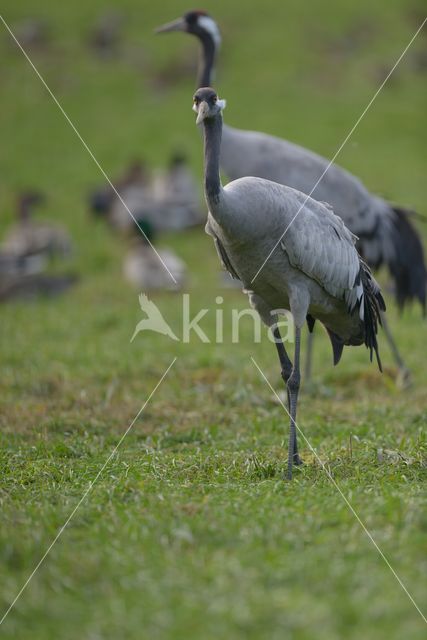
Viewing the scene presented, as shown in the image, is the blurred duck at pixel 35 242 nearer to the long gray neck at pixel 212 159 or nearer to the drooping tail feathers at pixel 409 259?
the drooping tail feathers at pixel 409 259

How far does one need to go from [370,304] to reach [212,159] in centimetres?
155

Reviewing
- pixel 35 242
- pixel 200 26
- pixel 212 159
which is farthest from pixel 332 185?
pixel 35 242

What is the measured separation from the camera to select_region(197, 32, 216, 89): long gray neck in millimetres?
7547

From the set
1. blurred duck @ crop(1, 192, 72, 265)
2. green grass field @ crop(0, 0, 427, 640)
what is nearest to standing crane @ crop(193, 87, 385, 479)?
green grass field @ crop(0, 0, 427, 640)

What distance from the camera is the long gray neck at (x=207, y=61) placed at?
7547 millimetres

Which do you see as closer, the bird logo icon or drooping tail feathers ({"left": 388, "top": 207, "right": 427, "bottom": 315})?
drooping tail feathers ({"left": 388, "top": 207, "right": 427, "bottom": 315})

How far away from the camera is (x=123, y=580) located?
10.6 feet

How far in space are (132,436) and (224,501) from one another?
1.67 metres

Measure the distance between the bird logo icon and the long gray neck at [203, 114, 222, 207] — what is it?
3901mm

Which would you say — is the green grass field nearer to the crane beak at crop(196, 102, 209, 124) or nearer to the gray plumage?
the gray plumage

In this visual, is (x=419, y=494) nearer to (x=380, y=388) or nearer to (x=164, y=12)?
(x=380, y=388)

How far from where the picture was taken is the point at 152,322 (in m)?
9.19

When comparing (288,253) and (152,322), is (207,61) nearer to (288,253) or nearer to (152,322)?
(152,322)

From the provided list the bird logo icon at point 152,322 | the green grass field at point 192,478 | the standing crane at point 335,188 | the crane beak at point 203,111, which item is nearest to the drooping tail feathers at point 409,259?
the standing crane at point 335,188
